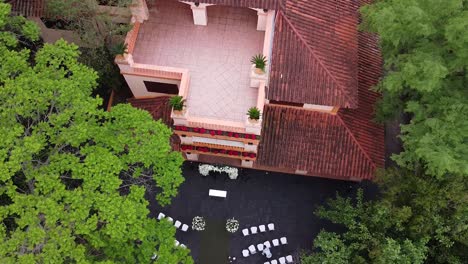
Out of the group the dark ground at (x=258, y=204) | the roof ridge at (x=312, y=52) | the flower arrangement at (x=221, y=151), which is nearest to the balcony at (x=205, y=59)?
the roof ridge at (x=312, y=52)

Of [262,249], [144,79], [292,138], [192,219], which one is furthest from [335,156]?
[144,79]

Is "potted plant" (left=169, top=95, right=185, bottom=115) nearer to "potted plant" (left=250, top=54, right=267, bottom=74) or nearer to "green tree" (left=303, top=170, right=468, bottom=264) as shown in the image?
"potted plant" (left=250, top=54, right=267, bottom=74)

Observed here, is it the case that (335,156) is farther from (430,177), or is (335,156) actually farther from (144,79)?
(144,79)

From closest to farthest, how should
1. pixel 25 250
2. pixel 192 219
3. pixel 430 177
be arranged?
pixel 25 250, pixel 430 177, pixel 192 219

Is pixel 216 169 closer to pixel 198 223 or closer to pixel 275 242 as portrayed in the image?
pixel 198 223

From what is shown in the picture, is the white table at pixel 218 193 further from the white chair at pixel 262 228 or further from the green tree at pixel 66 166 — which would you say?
the green tree at pixel 66 166

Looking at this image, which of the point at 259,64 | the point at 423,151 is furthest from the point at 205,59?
the point at 423,151

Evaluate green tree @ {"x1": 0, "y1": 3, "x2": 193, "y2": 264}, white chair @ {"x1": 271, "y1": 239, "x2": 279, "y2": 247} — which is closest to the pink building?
green tree @ {"x1": 0, "y1": 3, "x2": 193, "y2": 264}
